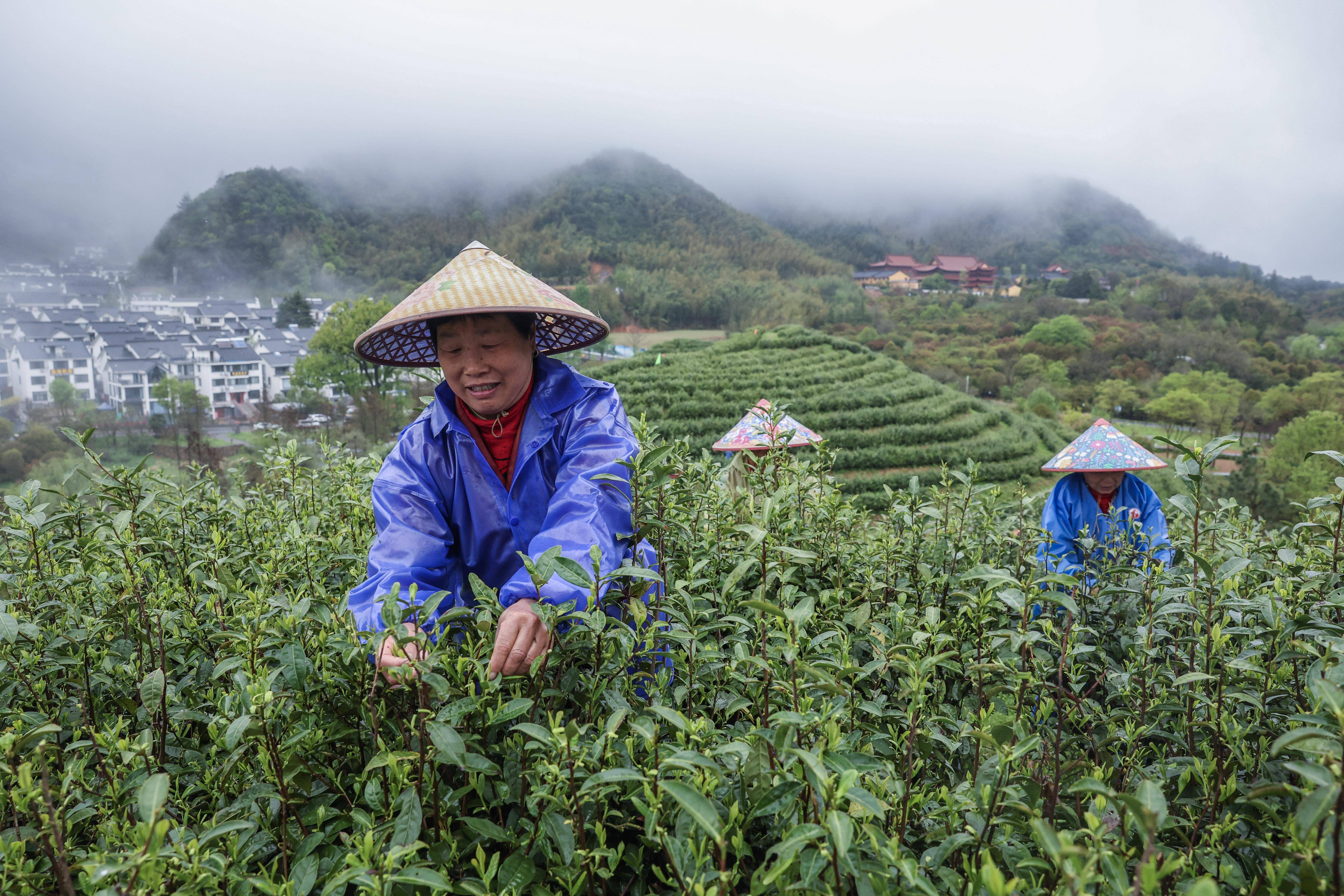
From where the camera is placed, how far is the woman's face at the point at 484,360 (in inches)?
63.6

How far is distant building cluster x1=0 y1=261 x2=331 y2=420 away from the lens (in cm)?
2816

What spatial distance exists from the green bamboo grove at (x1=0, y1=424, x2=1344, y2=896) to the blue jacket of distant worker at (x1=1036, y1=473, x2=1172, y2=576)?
8.7 inches

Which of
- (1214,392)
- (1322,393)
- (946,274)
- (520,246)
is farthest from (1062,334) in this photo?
(520,246)

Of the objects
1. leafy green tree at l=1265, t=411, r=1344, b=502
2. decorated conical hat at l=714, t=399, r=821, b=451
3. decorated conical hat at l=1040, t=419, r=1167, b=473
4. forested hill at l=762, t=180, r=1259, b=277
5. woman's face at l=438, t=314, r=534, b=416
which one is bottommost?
leafy green tree at l=1265, t=411, r=1344, b=502

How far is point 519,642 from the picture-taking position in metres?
0.96

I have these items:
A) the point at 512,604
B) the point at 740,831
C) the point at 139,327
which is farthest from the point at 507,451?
the point at 139,327

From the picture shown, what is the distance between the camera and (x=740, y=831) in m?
0.71

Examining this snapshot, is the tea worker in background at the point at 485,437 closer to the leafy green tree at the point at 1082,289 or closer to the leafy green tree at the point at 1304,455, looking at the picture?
the leafy green tree at the point at 1304,455

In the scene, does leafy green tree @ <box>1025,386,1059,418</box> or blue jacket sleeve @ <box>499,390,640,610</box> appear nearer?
blue jacket sleeve @ <box>499,390,640,610</box>

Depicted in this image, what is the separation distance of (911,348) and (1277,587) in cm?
4898

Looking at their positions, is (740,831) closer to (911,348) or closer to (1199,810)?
(1199,810)

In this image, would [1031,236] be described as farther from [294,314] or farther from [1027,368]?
[294,314]

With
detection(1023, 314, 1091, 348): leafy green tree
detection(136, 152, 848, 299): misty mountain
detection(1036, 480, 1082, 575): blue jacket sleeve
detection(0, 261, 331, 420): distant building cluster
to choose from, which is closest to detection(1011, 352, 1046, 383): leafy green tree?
detection(1023, 314, 1091, 348): leafy green tree

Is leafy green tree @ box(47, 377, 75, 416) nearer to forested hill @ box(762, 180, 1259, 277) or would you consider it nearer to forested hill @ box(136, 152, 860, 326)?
forested hill @ box(136, 152, 860, 326)
